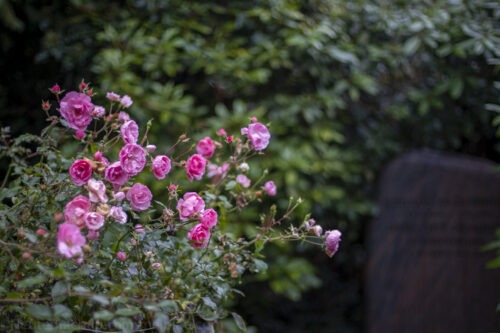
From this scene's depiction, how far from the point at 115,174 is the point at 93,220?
0.12m

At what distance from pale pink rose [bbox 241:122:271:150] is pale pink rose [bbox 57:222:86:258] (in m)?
0.47

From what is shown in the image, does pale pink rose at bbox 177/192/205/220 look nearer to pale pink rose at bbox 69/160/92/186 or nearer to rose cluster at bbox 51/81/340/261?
rose cluster at bbox 51/81/340/261

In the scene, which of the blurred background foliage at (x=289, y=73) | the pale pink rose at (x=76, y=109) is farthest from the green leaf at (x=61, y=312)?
the blurred background foliage at (x=289, y=73)

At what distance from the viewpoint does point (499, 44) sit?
258cm

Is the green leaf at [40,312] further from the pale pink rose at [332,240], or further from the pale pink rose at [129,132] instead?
the pale pink rose at [332,240]

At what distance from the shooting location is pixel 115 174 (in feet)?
3.38

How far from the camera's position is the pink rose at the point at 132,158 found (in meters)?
1.01

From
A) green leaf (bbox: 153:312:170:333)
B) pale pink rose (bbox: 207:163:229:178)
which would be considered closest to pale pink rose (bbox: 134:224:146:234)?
green leaf (bbox: 153:312:170:333)

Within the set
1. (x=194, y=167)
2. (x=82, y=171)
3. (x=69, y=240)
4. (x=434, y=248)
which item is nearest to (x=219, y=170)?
(x=194, y=167)

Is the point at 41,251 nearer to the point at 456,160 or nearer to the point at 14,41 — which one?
the point at 14,41

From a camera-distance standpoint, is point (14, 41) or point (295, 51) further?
point (14, 41)

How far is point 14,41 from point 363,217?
6.83 feet

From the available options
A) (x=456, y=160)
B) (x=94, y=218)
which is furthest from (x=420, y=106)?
(x=94, y=218)

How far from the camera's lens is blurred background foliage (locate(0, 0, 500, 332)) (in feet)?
8.18
